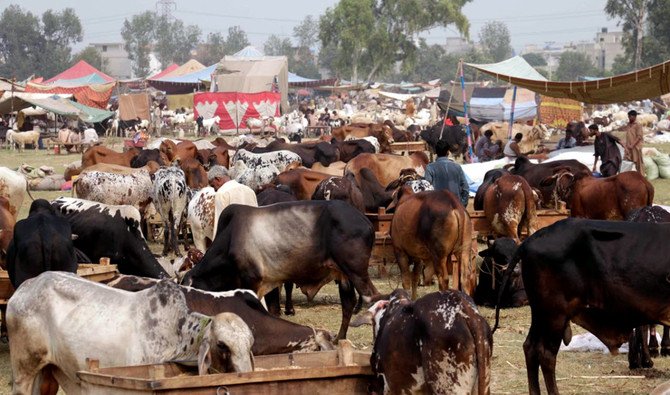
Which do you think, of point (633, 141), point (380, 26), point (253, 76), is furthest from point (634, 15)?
point (633, 141)

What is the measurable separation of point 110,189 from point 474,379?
13.2 meters

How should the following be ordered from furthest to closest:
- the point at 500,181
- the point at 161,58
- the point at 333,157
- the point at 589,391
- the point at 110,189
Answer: the point at 161,58, the point at 333,157, the point at 110,189, the point at 500,181, the point at 589,391

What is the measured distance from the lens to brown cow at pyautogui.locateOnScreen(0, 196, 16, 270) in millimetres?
12219

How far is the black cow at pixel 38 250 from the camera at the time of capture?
34.0 feet

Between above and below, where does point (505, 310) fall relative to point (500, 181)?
below

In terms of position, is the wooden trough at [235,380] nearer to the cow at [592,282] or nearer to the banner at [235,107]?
the cow at [592,282]

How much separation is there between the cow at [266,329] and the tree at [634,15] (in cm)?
8442

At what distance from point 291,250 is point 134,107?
165 ft

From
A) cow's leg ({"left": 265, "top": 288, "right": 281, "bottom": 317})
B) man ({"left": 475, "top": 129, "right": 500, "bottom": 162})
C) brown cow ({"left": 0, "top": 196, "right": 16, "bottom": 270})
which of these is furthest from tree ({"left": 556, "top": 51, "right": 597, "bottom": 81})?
cow's leg ({"left": 265, "top": 288, "right": 281, "bottom": 317})

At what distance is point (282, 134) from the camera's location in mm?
50125

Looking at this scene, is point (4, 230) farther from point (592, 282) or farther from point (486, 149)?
point (486, 149)

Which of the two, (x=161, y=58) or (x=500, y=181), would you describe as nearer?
(x=500, y=181)

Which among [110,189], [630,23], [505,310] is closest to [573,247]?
[505,310]

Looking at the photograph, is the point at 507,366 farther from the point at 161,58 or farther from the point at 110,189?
the point at 161,58
